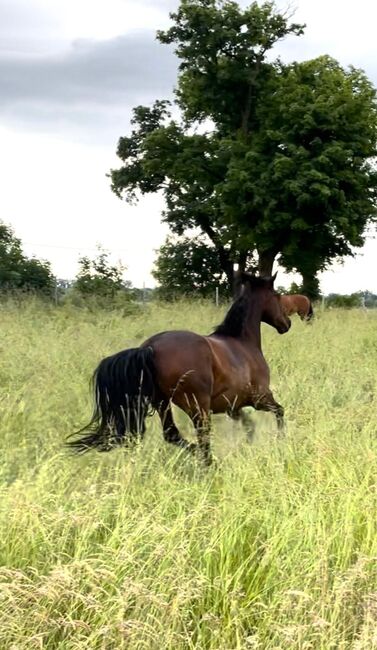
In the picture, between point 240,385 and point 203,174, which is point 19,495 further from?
point 203,174

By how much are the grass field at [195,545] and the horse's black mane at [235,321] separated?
129 centimetres

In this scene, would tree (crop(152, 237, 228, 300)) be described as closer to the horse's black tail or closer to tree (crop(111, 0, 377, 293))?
tree (crop(111, 0, 377, 293))

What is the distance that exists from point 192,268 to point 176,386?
113ft

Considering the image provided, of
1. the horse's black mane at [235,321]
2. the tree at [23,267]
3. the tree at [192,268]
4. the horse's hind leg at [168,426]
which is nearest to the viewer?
the horse's hind leg at [168,426]

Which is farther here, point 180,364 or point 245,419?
point 245,419

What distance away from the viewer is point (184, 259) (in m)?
39.4

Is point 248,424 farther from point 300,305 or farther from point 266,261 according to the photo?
point 266,261

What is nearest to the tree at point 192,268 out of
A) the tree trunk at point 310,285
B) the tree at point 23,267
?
the tree trunk at point 310,285

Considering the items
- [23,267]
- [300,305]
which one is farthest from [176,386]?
[23,267]

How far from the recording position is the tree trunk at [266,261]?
3220cm

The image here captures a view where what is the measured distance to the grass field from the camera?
2.56 meters

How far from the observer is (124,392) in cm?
530

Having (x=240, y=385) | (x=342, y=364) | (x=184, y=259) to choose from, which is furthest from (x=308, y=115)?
(x=240, y=385)

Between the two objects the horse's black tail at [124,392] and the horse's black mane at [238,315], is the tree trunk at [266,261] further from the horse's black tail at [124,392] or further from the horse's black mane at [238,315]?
the horse's black tail at [124,392]
